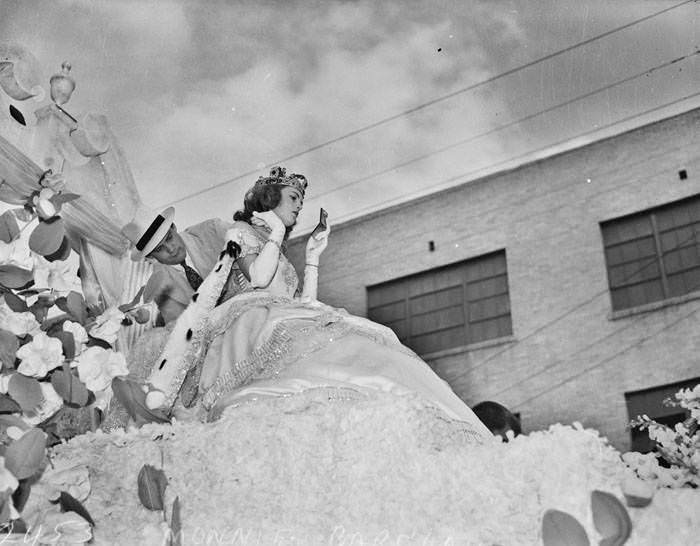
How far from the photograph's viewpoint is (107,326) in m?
1.64

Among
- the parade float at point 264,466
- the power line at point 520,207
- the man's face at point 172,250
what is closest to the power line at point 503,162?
the power line at point 520,207

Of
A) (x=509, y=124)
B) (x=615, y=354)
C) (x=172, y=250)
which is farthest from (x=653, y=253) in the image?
(x=172, y=250)

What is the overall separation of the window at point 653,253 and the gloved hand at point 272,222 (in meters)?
5.38

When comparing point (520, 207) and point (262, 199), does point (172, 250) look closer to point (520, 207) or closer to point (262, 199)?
point (262, 199)

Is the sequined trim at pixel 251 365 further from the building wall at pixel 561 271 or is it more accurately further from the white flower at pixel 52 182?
the building wall at pixel 561 271

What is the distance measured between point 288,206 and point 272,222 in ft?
0.79

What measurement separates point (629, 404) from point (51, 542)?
676 centimetres

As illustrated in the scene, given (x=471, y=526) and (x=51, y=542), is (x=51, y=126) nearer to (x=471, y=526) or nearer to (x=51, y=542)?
(x=51, y=542)

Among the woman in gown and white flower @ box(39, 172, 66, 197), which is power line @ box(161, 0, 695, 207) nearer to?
the woman in gown

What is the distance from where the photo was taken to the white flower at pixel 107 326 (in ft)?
5.37

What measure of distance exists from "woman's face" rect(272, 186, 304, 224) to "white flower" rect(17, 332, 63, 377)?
1.98m

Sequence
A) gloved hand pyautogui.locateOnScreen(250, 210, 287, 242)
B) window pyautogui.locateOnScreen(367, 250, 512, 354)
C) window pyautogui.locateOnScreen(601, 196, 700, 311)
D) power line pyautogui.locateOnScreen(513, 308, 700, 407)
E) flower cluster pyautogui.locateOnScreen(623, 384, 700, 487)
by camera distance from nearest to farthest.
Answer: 1. flower cluster pyautogui.locateOnScreen(623, 384, 700, 487)
2. gloved hand pyautogui.locateOnScreen(250, 210, 287, 242)
3. power line pyautogui.locateOnScreen(513, 308, 700, 407)
4. window pyautogui.locateOnScreen(601, 196, 700, 311)
5. window pyautogui.locateOnScreen(367, 250, 512, 354)

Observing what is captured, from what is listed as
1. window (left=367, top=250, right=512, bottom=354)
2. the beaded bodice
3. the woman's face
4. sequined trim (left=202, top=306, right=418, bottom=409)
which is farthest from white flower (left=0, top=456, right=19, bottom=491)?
window (left=367, top=250, right=512, bottom=354)

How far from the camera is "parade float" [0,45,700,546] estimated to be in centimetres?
156
